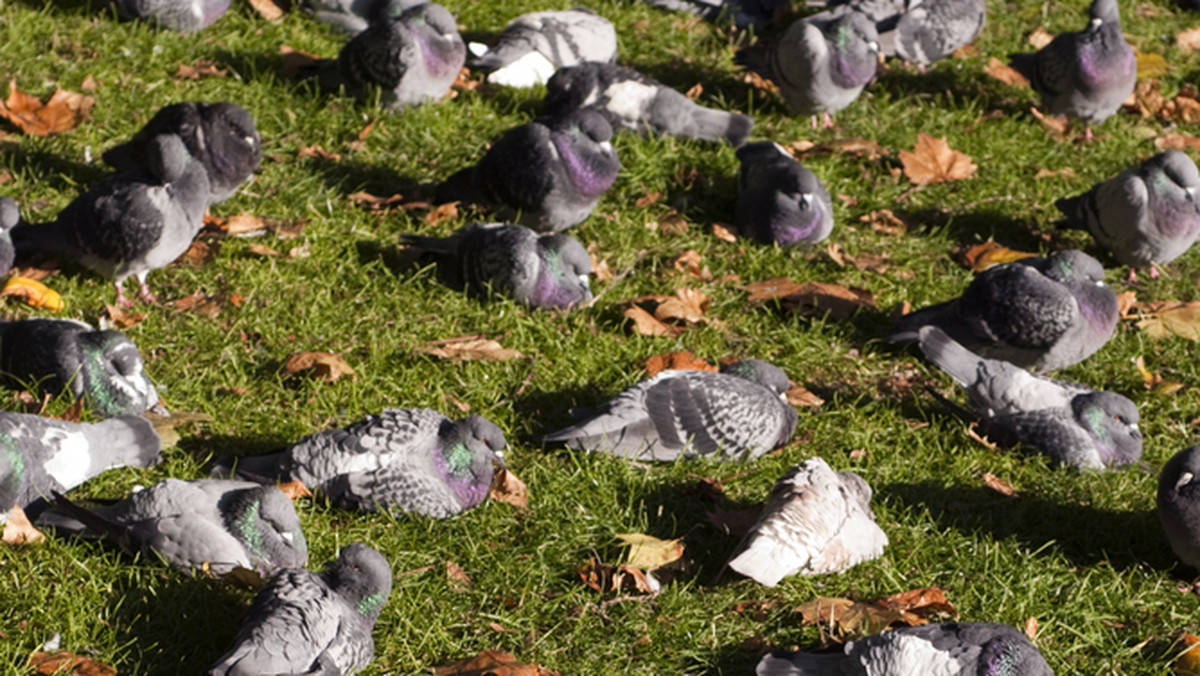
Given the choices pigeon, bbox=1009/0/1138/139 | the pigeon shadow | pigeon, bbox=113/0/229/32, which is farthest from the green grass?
pigeon, bbox=1009/0/1138/139

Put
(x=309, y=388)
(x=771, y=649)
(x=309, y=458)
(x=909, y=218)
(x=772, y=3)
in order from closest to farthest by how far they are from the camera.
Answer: (x=771, y=649), (x=309, y=458), (x=309, y=388), (x=909, y=218), (x=772, y=3)

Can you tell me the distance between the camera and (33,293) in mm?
5258

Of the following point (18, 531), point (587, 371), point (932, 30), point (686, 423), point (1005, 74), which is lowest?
point (1005, 74)

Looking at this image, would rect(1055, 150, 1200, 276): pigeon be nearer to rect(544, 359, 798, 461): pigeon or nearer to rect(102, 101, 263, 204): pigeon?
rect(544, 359, 798, 461): pigeon

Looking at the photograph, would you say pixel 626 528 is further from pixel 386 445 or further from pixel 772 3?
pixel 772 3

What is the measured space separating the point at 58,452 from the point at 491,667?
5.30 feet

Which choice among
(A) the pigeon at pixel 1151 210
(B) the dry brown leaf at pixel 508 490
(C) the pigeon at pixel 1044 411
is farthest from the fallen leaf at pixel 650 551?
(A) the pigeon at pixel 1151 210

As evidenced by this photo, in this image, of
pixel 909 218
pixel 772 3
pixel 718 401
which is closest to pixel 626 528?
pixel 718 401

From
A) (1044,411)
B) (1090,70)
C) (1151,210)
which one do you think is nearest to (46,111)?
(1044,411)

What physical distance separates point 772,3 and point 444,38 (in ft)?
9.90

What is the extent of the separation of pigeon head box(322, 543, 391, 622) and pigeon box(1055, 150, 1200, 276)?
430 cm

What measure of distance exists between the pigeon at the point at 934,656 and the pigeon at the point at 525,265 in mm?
2347

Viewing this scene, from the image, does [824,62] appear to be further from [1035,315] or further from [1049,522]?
[1049,522]

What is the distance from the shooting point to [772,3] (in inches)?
361
